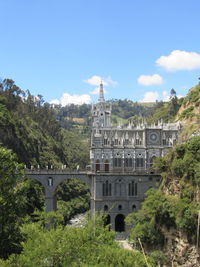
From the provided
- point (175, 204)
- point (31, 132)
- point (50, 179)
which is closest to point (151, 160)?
point (50, 179)

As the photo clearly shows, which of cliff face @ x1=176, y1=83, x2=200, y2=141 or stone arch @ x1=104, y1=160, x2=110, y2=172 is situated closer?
stone arch @ x1=104, y1=160, x2=110, y2=172

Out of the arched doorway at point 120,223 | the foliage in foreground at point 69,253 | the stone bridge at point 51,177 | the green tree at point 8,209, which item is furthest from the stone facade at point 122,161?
the green tree at point 8,209

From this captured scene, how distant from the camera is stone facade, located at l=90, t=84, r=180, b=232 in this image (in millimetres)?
68312

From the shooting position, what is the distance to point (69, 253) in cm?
2994

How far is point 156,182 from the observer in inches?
2702

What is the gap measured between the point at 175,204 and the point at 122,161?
18256 millimetres

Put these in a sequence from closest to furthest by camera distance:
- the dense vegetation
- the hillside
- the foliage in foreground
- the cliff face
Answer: the foliage in foreground, the dense vegetation, the cliff face, the hillside

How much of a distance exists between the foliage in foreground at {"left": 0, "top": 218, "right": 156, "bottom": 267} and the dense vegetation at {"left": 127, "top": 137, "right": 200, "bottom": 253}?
20.3 meters

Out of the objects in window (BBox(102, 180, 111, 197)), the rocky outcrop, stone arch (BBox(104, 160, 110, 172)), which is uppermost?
stone arch (BBox(104, 160, 110, 172))

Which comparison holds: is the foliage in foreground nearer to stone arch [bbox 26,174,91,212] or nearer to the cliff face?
stone arch [bbox 26,174,91,212]

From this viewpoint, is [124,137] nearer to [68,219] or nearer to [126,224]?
[126,224]

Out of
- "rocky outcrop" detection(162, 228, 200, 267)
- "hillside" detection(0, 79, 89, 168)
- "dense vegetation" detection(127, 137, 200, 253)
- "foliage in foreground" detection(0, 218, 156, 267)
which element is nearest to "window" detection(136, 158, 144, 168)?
"dense vegetation" detection(127, 137, 200, 253)

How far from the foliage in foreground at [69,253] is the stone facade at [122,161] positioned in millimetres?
34059

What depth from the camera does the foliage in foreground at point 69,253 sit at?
28.3 meters
